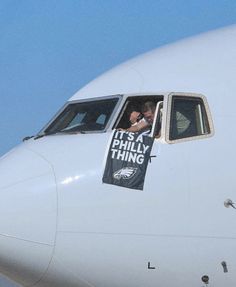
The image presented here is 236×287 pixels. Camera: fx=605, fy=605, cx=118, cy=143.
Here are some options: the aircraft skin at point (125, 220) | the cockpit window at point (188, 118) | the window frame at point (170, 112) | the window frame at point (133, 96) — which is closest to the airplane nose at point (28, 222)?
the aircraft skin at point (125, 220)

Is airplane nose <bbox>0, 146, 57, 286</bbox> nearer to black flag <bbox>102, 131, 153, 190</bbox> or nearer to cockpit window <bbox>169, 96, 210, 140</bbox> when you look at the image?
black flag <bbox>102, 131, 153, 190</bbox>

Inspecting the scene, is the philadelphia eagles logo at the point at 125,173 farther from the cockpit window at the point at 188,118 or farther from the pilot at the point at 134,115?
the pilot at the point at 134,115

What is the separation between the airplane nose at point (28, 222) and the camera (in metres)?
8.22

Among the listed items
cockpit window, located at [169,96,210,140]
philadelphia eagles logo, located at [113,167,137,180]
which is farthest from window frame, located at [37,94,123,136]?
cockpit window, located at [169,96,210,140]

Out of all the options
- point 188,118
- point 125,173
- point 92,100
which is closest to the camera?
point 125,173

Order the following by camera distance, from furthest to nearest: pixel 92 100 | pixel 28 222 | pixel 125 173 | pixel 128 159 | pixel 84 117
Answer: pixel 92 100 < pixel 84 117 < pixel 128 159 < pixel 125 173 < pixel 28 222

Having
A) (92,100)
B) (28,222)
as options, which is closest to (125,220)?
(28,222)

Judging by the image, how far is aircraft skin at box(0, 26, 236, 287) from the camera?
827 centimetres

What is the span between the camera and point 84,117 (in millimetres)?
9453

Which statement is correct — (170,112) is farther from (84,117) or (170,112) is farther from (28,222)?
(28,222)

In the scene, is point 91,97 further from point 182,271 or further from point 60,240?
point 182,271

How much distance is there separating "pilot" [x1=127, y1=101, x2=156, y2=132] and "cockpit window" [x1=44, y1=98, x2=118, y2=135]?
1.45 feet

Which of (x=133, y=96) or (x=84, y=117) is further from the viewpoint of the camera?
(x=84, y=117)

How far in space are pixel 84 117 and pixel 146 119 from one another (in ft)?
3.43
